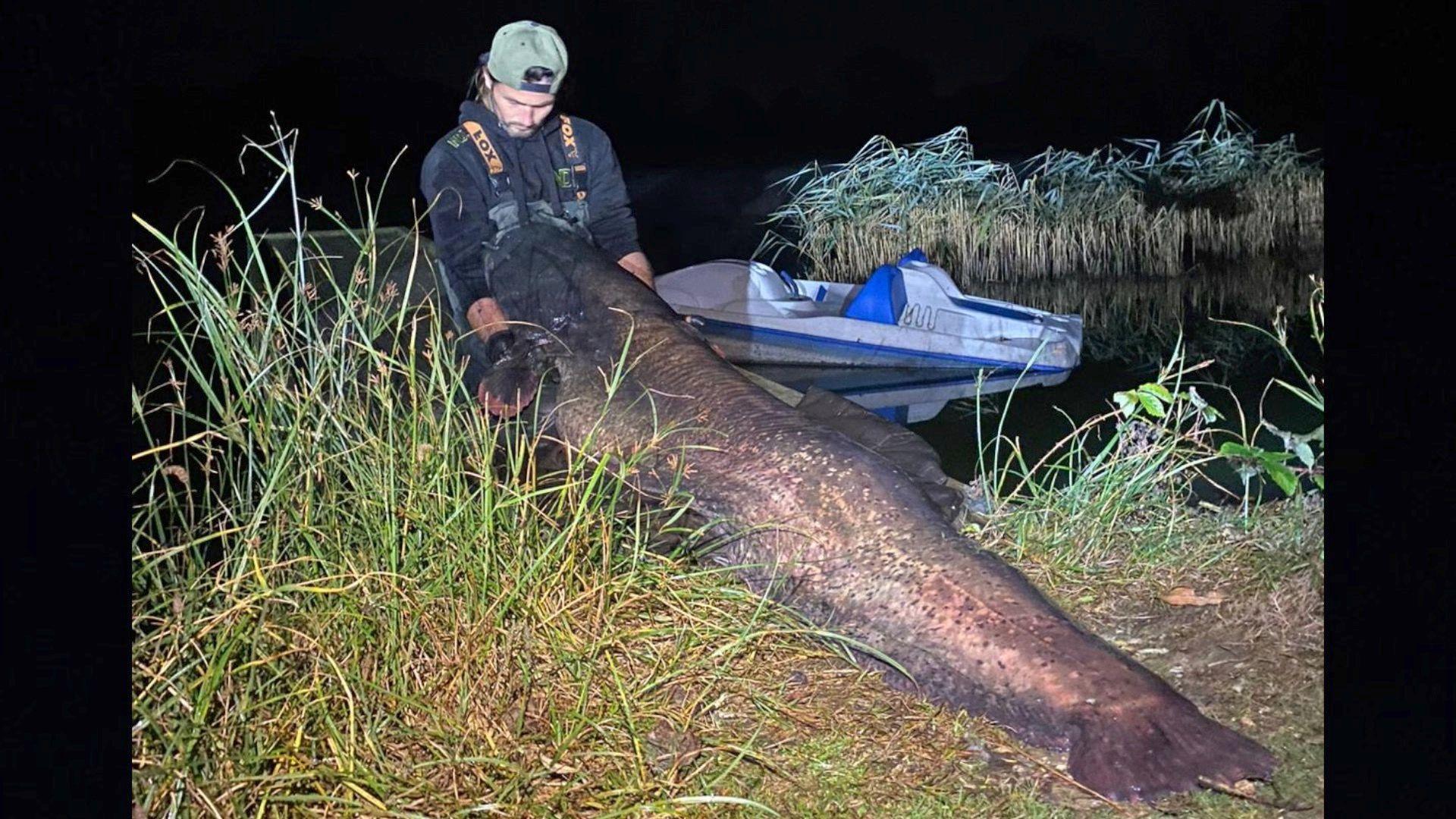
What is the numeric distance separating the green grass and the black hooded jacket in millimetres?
606

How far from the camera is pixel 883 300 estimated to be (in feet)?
17.5

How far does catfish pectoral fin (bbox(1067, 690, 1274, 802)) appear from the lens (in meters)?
1.98

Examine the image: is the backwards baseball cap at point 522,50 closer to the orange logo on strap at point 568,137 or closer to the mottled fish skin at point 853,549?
the orange logo on strap at point 568,137

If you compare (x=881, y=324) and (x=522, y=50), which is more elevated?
(x=522, y=50)

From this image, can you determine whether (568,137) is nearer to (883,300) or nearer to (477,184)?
(477,184)

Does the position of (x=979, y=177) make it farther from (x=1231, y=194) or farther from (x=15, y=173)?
(x=15, y=173)

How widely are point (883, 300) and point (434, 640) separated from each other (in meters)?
3.51

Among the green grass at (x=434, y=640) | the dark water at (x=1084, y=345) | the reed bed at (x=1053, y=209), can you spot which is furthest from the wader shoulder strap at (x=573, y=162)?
the reed bed at (x=1053, y=209)

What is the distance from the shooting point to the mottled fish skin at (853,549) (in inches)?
81.7

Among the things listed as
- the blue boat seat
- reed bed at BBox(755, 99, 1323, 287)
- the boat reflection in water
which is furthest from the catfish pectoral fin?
reed bed at BBox(755, 99, 1323, 287)

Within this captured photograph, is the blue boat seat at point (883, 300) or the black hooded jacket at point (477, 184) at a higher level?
the black hooded jacket at point (477, 184)

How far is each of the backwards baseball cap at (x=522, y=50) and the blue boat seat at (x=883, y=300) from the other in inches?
86.5

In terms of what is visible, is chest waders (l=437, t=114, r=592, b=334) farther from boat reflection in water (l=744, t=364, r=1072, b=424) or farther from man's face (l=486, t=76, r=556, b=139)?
boat reflection in water (l=744, t=364, r=1072, b=424)

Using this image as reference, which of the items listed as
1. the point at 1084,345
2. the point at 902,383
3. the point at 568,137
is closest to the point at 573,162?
the point at 568,137
